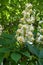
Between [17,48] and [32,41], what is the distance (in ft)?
0.30

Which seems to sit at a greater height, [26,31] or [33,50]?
[26,31]

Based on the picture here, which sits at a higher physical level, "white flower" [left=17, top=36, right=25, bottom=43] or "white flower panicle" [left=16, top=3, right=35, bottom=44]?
"white flower panicle" [left=16, top=3, right=35, bottom=44]

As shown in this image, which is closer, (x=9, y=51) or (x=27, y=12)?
(x=9, y=51)

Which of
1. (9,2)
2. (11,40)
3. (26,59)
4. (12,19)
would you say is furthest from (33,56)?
(9,2)

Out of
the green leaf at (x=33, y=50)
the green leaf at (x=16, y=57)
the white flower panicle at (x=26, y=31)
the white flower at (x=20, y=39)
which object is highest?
the white flower panicle at (x=26, y=31)

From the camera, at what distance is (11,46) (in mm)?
1224

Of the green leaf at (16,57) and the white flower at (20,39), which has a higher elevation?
the white flower at (20,39)

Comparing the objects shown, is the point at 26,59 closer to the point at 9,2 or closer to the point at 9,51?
the point at 9,51

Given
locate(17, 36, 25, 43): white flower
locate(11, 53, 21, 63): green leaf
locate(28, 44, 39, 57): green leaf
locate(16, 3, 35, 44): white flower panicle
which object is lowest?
locate(11, 53, 21, 63): green leaf

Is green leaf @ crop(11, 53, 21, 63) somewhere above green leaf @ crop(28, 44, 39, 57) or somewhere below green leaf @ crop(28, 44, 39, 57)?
below

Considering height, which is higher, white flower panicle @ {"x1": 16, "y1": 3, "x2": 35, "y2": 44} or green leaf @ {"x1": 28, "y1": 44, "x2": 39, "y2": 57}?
white flower panicle @ {"x1": 16, "y1": 3, "x2": 35, "y2": 44}

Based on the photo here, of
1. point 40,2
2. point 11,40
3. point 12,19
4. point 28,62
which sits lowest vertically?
point 28,62

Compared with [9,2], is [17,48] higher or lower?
lower

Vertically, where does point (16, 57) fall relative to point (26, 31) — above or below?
below
